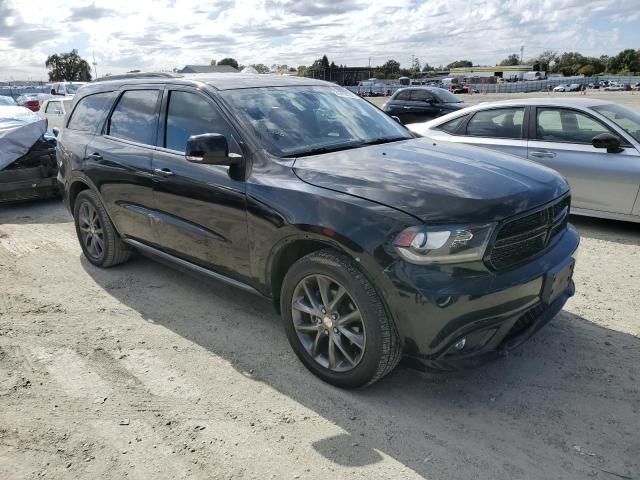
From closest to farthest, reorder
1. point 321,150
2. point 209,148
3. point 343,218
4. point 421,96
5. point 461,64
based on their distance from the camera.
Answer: point 343,218
point 209,148
point 321,150
point 421,96
point 461,64

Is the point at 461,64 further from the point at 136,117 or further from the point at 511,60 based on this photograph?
the point at 136,117

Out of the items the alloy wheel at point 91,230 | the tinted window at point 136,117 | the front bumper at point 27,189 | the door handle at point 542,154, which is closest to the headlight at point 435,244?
the tinted window at point 136,117

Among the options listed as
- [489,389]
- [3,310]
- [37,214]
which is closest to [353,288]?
[489,389]

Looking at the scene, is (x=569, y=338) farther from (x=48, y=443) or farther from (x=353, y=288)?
(x=48, y=443)

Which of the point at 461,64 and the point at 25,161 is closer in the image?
the point at 25,161

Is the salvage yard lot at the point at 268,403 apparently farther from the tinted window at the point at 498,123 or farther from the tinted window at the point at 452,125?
the tinted window at the point at 452,125

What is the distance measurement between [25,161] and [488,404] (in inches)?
330

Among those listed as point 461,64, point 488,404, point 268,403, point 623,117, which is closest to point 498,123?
point 623,117

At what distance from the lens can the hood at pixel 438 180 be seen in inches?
111

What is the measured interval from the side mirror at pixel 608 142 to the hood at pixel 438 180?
300 cm

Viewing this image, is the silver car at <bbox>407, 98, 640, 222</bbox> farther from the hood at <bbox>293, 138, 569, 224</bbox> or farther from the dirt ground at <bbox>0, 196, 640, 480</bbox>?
the hood at <bbox>293, 138, 569, 224</bbox>

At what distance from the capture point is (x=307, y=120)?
392 centimetres

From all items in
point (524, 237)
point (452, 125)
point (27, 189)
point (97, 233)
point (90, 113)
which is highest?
point (90, 113)

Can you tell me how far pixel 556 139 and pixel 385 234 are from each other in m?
4.72
